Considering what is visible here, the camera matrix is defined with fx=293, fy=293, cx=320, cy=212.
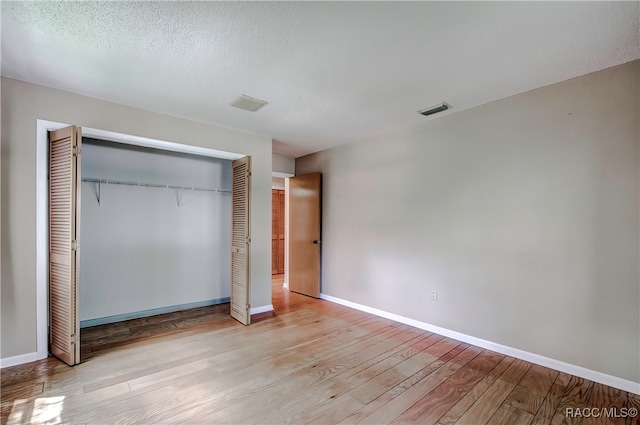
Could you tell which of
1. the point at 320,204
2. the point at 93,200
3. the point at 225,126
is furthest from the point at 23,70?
the point at 320,204

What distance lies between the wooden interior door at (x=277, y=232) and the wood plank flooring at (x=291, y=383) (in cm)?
361

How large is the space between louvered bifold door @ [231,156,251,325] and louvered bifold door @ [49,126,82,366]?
1.61 m

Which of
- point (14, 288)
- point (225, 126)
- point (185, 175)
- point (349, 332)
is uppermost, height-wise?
point (225, 126)

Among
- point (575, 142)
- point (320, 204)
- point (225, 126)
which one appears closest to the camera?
point (575, 142)

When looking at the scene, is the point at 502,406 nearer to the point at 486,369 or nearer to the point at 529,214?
the point at 486,369

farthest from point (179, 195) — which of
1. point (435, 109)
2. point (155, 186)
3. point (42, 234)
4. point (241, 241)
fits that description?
point (435, 109)

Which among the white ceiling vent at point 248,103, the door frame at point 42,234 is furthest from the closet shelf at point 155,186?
the white ceiling vent at point 248,103

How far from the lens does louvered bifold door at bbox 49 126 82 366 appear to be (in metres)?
2.56

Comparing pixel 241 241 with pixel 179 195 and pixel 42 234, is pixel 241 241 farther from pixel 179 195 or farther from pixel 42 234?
pixel 42 234

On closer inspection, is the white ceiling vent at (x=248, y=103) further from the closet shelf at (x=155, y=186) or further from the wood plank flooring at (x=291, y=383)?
the wood plank flooring at (x=291, y=383)

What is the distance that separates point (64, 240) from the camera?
2.62 meters

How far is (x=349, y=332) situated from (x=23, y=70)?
390 cm

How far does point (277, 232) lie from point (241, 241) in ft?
10.7

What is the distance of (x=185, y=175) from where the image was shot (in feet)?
14.1
